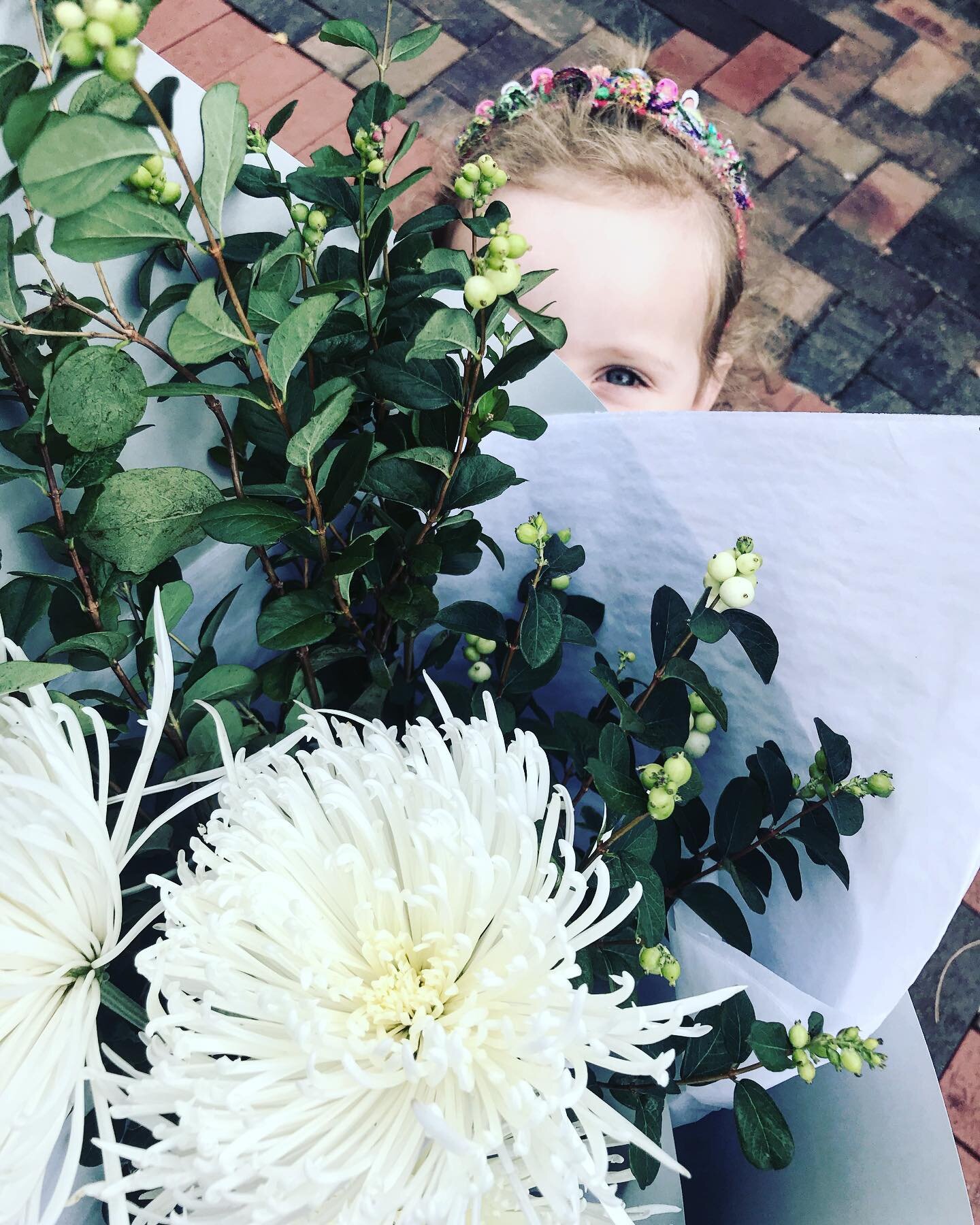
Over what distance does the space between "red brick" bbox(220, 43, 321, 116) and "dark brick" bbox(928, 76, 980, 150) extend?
122 cm

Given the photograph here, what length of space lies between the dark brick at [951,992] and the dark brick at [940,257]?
1.11 m

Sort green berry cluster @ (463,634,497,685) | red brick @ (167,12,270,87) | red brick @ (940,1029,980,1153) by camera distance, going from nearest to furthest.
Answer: green berry cluster @ (463,634,497,685) → red brick @ (940,1029,980,1153) → red brick @ (167,12,270,87)

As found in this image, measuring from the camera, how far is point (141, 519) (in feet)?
1.25

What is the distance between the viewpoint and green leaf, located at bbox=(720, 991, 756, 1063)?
421mm

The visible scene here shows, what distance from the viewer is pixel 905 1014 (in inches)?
20.6

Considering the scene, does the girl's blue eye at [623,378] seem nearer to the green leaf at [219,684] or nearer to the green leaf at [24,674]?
the green leaf at [219,684]

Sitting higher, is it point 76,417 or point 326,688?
point 76,417

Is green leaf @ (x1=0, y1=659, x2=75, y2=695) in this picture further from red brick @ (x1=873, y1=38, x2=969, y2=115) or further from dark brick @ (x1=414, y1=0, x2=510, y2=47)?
red brick @ (x1=873, y1=38, x2=969, y2=115)

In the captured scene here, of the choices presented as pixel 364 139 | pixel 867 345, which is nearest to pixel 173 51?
pixel 867 345

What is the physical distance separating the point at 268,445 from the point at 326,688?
161 millimetres

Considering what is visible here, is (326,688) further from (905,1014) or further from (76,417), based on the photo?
(905,1014)

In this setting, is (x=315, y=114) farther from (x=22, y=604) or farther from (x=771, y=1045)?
(x=771, y=1045)

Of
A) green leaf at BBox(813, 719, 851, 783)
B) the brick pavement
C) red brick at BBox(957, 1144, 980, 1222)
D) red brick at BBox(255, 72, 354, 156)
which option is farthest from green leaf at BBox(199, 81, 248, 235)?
red brick at BBox(255, 72, 354, 156)

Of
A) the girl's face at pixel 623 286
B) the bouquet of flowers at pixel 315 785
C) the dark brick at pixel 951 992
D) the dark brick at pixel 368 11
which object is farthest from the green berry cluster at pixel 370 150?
the dark brick at pixel 368 11
